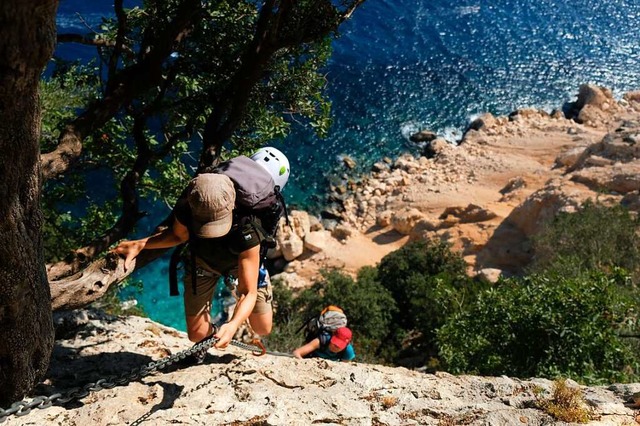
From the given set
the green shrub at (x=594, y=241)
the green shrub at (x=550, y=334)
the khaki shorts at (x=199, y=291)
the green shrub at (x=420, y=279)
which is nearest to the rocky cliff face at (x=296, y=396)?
the khaki shorts at (x=199, y=291)

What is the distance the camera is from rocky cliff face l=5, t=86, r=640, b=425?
515cm

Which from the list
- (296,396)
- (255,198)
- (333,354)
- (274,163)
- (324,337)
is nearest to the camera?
(255,198)

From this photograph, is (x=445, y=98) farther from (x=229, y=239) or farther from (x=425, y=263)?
(x=229, y=239)

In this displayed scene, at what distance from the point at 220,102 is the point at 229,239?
3.32m

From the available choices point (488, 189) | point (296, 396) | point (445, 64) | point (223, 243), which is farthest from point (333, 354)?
point (445, 64)

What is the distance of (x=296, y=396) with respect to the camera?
5.48 metres

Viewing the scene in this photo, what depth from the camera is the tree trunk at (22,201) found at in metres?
2.77

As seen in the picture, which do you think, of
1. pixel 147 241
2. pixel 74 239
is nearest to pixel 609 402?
pixel 147 241

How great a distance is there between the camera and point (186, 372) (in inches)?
235

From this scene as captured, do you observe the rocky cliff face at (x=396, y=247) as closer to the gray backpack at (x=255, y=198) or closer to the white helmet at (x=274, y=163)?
the gray backpack at (x=255, y=198)

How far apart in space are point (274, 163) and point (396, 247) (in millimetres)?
26984

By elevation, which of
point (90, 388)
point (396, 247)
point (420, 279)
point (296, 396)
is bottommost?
point (396, 247)

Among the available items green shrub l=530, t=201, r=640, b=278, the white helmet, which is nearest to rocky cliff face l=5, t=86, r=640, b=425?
the white helmet

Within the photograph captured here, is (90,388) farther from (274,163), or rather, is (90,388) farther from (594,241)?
(594,241)
